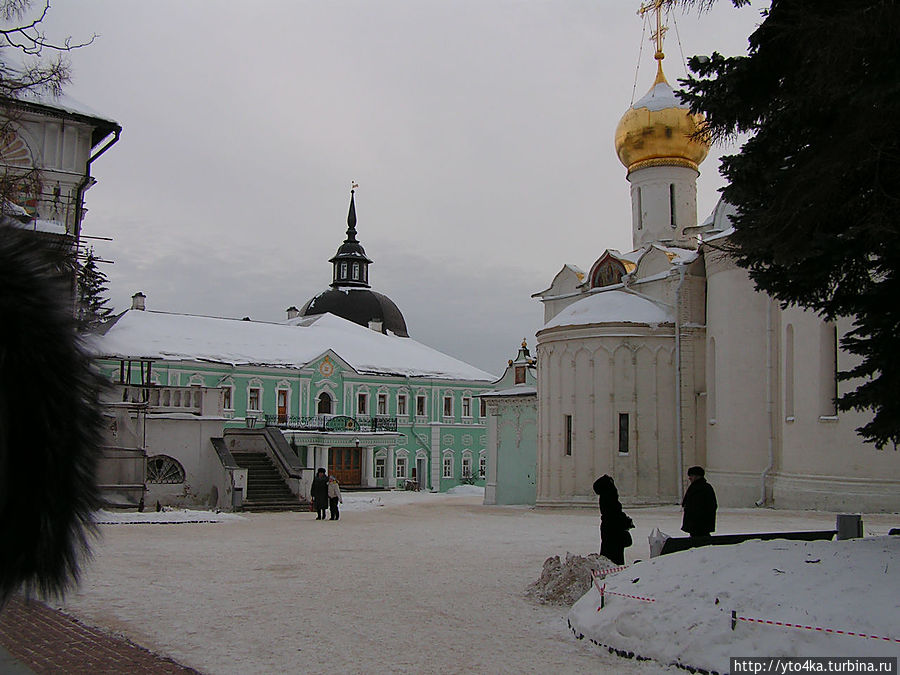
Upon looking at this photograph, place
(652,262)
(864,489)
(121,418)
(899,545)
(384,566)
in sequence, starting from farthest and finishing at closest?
(652,262) → (121,418) → (864,489) → (384,566) → (899,545)

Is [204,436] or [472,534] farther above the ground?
[204,436]

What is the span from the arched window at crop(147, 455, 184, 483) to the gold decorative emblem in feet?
75.4

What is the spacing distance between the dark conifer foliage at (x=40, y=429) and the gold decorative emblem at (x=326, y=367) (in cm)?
4418

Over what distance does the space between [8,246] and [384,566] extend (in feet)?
34.9

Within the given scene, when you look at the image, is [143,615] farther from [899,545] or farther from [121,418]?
[121,418]

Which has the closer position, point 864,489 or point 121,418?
point 864,489

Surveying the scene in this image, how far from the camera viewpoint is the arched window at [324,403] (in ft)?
154

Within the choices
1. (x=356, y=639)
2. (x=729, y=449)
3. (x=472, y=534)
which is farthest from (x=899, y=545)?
(x=729, y=449)

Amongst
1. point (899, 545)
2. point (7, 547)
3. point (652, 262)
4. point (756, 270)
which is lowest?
point (899, 545)

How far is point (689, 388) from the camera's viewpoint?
1072 inches

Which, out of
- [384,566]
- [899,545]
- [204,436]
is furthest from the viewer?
[204,436]

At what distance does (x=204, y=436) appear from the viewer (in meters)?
24.5

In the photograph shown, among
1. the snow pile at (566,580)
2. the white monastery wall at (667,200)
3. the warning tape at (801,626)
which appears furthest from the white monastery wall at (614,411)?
the warning tape at (801,626)

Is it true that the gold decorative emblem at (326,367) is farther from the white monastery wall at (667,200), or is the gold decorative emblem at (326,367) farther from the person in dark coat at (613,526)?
the person in dark coat at (613,526)
